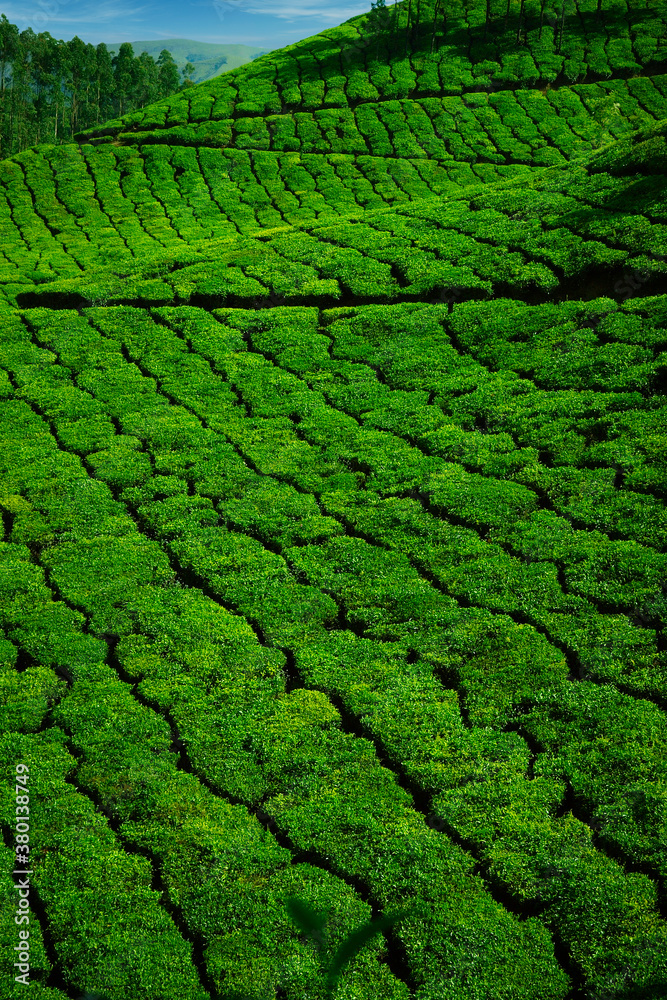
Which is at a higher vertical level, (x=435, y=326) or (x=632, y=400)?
(x=435, y=326)

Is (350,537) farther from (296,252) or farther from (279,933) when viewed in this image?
(296,252)

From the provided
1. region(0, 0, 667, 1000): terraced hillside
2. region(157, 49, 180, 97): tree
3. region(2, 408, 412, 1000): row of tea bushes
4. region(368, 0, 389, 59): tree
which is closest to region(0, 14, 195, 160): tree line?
region(157, 49, 180, 97): tree

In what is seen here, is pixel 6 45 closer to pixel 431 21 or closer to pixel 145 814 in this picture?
pixel 431 21

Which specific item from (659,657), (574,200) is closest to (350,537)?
(659,657)

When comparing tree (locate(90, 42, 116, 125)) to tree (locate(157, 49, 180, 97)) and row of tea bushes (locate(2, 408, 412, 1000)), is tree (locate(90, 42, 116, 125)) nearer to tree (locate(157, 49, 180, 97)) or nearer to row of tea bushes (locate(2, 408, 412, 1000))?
tree (locate(157, 49, 180, 97))

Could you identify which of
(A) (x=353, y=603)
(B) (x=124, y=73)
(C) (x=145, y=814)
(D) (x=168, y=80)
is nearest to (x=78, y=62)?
(B) (x=124, y=73)

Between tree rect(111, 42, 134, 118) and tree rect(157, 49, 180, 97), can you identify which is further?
tree rect(157, 49, 180, 97)

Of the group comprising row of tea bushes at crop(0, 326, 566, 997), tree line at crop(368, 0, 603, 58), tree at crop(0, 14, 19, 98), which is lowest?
row of tea bushes at crop(0, 326, 566, 997)

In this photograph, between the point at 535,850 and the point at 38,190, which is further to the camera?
the point at 38,190
